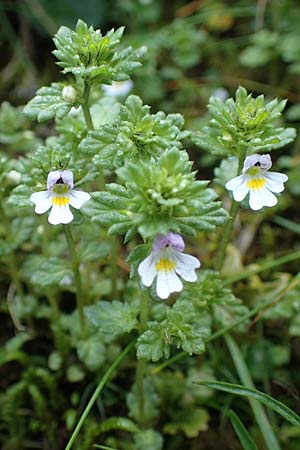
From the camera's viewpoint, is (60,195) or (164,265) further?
(60,195)

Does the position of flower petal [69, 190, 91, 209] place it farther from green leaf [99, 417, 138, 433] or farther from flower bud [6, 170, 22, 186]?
green leaf [99, 417, 138, 433]

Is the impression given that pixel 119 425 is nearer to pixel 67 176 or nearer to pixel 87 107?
pixel 67 176

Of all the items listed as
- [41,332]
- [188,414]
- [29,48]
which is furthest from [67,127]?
[29,48]

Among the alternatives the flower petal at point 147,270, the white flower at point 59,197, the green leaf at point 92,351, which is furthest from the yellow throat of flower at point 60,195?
the green leaf at point 92,351

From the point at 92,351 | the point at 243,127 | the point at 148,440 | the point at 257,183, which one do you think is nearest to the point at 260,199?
the point at 257,183

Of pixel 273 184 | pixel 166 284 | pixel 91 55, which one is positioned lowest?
pixel 166 284

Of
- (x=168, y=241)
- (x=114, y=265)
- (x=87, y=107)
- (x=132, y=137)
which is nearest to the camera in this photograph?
(x=168, y=241)

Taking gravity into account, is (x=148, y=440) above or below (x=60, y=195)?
below

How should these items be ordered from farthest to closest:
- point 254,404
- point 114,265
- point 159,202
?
point 114,265
point 254,404
point 159,202

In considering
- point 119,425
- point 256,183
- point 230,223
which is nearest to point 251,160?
point 256,183
